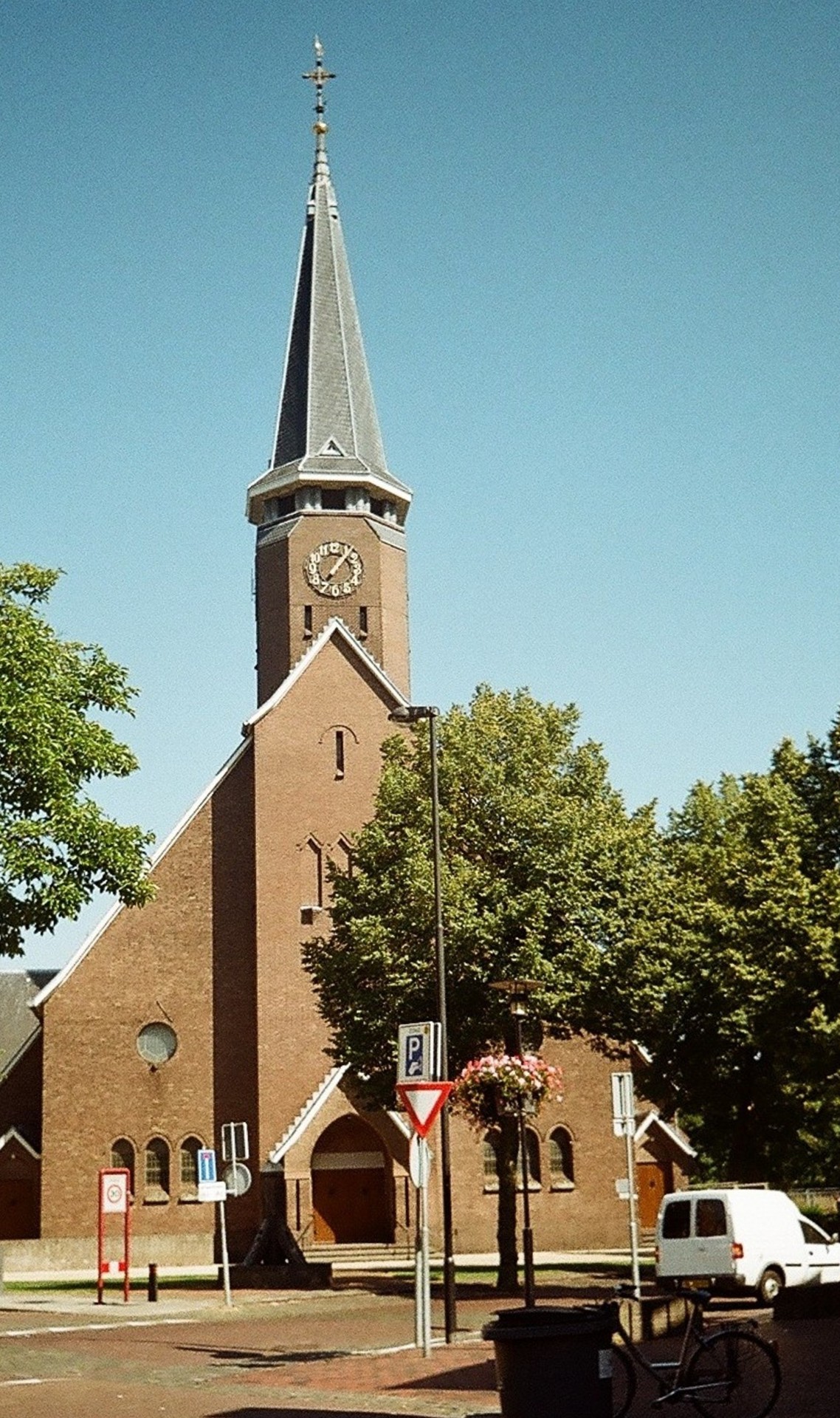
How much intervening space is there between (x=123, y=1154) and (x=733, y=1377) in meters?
37.1

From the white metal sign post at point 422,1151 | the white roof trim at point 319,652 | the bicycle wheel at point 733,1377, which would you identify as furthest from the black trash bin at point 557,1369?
the white roof trim at point 319,652

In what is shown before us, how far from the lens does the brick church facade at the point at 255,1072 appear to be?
1833 inches

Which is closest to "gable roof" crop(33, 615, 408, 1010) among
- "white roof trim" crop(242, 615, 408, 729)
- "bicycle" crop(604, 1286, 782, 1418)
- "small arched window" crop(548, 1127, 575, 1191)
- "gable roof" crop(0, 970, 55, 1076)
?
"white roof trim" crop(242, 615, 408, 729)

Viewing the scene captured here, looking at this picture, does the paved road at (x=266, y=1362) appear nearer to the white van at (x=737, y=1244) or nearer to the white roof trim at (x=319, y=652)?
the white van at (x=737, y=1244)

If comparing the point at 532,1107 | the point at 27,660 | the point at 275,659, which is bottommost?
the point at 532,1107

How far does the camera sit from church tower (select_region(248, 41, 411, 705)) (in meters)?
57.8

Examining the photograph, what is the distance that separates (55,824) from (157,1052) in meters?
20.8

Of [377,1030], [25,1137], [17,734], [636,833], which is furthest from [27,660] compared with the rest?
[25,1137]

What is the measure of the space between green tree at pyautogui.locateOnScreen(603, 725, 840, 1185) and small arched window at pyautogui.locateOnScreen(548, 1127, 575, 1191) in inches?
343

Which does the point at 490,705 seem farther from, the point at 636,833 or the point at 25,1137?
the point at 25,1137

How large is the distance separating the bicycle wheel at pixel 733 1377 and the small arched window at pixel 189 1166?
3650 cm

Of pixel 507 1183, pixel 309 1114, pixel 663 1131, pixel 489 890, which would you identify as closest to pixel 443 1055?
pixel 489 890

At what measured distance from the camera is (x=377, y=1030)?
34.4m

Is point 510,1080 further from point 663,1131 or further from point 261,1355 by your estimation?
point 663,1131
